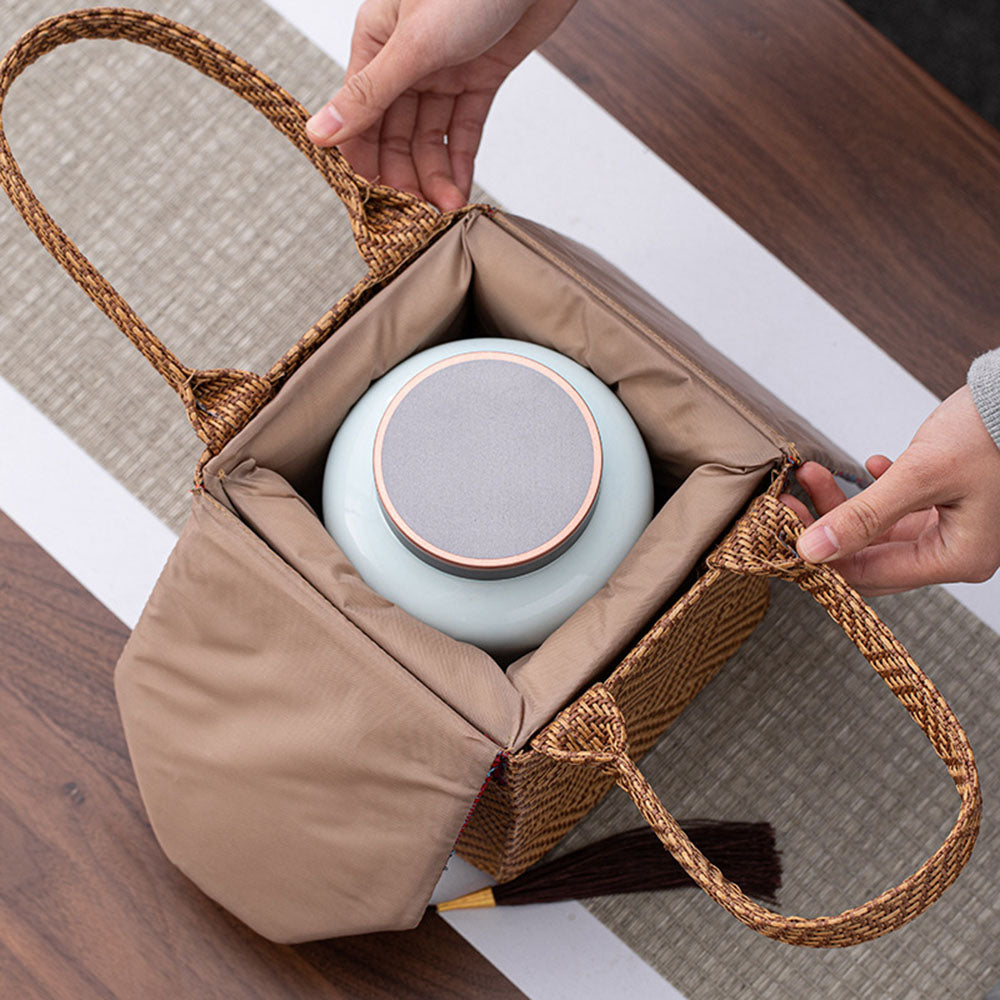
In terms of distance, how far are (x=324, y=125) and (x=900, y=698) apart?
37 centimetres

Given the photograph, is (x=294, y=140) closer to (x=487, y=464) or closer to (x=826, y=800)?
(x=487, y=464)

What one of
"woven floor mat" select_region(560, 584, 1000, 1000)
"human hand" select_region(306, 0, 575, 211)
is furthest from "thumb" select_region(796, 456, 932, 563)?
"human hand" select_region(306, 0, 575, 211)

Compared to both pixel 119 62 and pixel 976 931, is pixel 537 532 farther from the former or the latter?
pixel 119 62

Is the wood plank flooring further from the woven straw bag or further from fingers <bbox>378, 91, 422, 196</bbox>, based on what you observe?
fingers <bbox>378, 91, 422, 196</bbox>

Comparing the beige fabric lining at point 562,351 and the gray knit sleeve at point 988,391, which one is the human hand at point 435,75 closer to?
the beige fabric lining at point 562,351

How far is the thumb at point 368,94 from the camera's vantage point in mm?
545

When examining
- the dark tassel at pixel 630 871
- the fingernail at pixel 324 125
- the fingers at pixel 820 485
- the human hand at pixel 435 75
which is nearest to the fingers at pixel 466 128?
the human hand at pixel 435 75

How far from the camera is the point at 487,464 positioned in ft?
1.58

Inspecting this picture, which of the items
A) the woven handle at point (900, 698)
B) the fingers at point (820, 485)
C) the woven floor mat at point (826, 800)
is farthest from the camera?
the woven floor mat at point (826, 800)

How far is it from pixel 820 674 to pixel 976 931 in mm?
169

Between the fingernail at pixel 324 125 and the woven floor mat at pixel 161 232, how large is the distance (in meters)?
0.21

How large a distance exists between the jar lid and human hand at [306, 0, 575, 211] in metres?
0.17

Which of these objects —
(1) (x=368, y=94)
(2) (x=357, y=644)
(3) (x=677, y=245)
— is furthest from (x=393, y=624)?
(3) (x=677, y=245)

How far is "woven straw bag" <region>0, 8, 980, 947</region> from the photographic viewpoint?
0.47 meters
